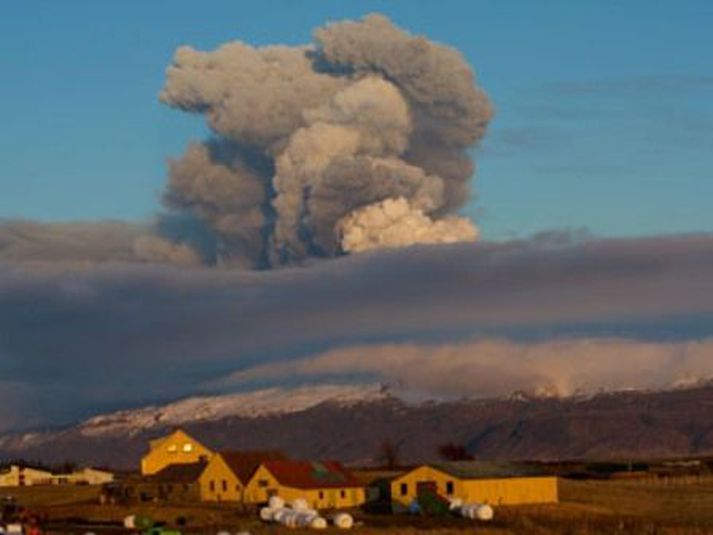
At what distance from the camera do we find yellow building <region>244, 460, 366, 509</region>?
131 m

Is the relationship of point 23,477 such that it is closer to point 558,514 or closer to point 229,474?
point 229,474

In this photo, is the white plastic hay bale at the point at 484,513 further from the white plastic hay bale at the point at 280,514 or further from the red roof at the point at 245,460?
the red roof at the point at 245,460

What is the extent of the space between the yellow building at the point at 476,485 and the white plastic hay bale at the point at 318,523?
1987cm

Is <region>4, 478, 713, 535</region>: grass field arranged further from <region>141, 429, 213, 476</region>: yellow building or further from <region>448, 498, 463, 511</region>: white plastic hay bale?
<region>141, 429, 213, 476</region>: yellow building

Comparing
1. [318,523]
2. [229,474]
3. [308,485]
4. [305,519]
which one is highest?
[229,474]

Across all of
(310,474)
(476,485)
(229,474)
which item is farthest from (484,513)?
(229,474)

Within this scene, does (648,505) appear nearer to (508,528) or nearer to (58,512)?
(508,528)

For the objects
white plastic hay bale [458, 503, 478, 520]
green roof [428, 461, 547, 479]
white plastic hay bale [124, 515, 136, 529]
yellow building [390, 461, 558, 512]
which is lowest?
white plastic hay bale [124, 515, 136, 529]

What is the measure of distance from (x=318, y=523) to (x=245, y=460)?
40167 mm

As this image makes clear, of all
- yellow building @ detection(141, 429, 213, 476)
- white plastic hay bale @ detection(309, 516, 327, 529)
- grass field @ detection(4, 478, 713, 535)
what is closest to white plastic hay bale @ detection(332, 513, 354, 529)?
white plastic hay bale @ detection(309, 516, 327, 529)

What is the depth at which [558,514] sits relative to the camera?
111m

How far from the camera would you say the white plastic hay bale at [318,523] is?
332 feet

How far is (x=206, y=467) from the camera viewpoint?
14450cm

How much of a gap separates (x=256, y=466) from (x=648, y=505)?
3174 cm
